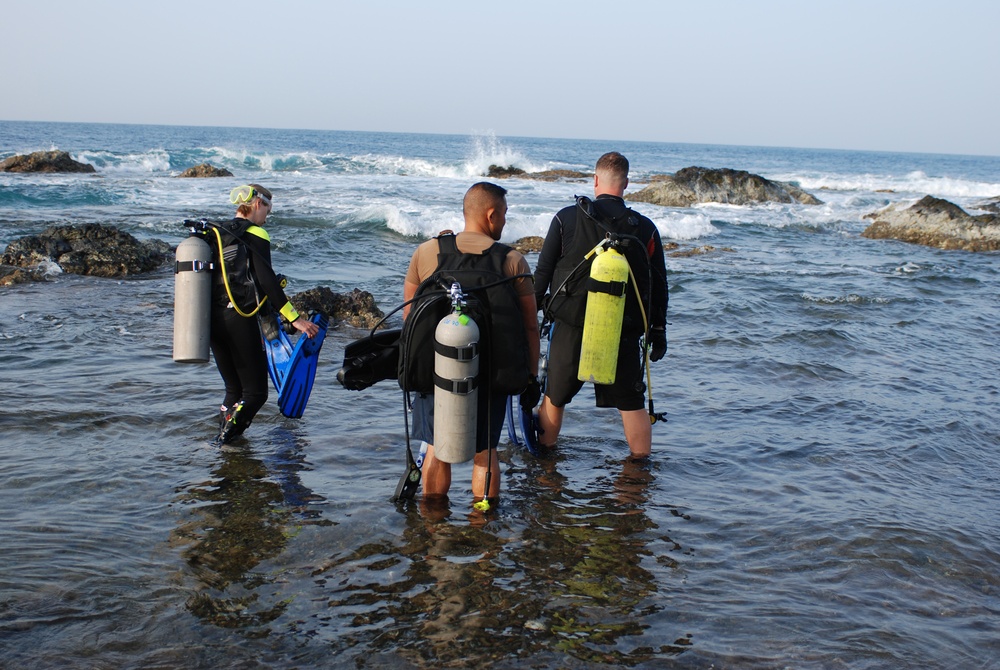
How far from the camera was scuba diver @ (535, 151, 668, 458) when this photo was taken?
4969 millimetres

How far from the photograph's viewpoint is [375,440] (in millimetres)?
5945

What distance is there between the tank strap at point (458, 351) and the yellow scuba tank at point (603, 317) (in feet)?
3.67

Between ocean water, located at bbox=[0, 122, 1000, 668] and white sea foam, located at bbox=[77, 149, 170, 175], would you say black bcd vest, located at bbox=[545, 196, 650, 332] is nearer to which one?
ocean water, located at bbox=[0, 122, 1000, 668]

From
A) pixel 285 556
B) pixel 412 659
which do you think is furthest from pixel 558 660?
pixel 285 556

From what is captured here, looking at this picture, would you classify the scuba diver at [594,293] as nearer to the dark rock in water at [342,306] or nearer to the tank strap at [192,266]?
the tank strap at [192,266]

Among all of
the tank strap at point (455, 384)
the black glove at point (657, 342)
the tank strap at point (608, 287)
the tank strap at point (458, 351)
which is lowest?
the tank strap at point (455, 384)

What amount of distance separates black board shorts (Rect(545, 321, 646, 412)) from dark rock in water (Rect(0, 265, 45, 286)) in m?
8.24

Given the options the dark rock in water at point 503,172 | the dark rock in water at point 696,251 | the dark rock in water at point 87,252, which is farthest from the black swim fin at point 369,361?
the dark rock in water at point 503,172

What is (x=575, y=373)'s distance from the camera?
507 cm

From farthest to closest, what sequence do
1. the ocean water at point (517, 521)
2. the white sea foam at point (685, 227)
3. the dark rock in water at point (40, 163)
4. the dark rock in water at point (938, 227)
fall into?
the dark rock in water at point (40, 163), the white sea foam at point (685, 227), the dark rock in water at point (938, 227), the ocean water at point (517, 521)

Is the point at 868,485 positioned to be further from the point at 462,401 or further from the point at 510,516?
the point at 462,401

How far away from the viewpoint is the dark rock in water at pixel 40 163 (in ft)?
102

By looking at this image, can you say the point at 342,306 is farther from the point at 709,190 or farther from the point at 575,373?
the point at 709,190

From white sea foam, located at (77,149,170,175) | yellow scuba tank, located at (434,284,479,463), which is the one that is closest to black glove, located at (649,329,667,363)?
yellow scuba tank, located at (434,284,479,463)
